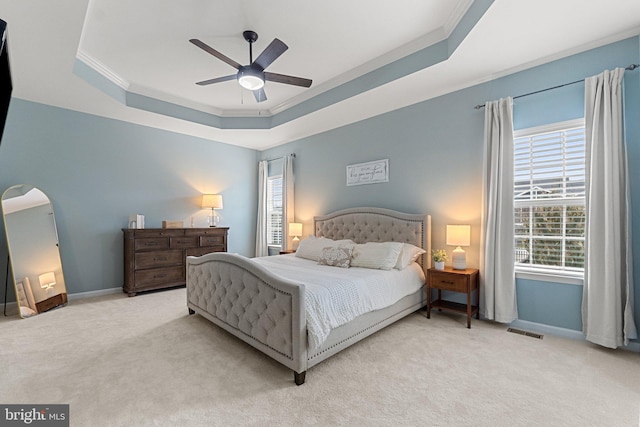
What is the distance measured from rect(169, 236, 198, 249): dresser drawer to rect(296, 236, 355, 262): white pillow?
1990 mm

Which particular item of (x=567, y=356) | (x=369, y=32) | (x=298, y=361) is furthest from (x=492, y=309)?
(x=369, y=32)

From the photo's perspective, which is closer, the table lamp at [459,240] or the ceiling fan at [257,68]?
the ceiling fan at [257,68]

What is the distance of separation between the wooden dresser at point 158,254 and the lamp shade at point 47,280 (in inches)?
33.9

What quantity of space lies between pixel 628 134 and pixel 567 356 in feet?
6.75

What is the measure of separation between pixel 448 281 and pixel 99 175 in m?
5.30

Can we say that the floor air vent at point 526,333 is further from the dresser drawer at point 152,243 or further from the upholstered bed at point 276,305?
the dresser drawer at point 152,243

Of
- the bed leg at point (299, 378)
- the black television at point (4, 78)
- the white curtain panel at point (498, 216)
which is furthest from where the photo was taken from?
the white curtain panel at point (498, 216)

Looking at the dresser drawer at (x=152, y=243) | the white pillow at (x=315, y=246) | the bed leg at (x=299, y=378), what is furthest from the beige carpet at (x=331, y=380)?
the dresser drawer at (x=152, y=243)

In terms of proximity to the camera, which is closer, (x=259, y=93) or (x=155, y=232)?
(x=259, y=93)

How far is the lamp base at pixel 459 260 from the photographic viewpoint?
11.3 feet

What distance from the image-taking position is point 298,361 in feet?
7.08

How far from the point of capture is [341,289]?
2.60 metres

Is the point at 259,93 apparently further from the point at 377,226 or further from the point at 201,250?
the point at 201,250

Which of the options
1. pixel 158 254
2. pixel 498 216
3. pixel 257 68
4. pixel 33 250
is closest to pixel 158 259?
pixel 158 254
